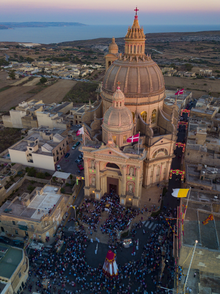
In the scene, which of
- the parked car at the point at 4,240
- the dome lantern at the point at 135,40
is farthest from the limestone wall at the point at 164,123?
the parked car at the point at 4,240

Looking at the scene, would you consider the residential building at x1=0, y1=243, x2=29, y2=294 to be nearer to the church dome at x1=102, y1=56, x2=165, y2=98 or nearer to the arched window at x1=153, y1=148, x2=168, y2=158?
the arched window at x1=153, y1=148, x2=168, y2=158

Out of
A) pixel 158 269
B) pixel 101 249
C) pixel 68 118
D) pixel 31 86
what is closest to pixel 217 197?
pixel 158 269

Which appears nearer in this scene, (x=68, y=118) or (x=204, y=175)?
(x=204, y=175)

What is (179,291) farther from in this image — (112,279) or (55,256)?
(55,256)

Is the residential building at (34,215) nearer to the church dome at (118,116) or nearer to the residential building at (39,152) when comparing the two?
the residential building at (39,152)

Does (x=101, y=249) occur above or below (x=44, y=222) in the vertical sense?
Result: below

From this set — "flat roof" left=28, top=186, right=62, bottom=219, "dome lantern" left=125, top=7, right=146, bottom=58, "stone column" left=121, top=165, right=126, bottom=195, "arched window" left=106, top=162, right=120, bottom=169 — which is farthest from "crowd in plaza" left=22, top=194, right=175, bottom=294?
"dome lantern" left=125, top=7, right=146, bottom=58
